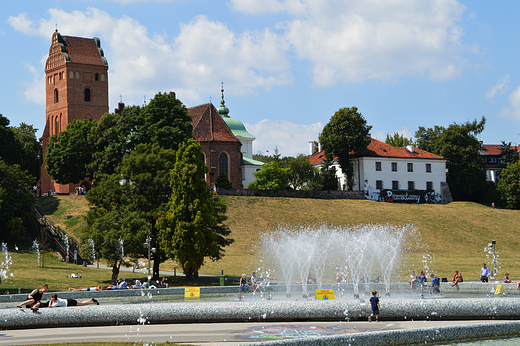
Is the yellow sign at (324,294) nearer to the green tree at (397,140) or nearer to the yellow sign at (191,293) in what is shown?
the yellow sign at (191,293)

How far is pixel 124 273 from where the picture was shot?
41.7 m

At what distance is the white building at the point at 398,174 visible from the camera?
83.1 m

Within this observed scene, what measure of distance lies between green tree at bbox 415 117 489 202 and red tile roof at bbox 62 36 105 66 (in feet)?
199

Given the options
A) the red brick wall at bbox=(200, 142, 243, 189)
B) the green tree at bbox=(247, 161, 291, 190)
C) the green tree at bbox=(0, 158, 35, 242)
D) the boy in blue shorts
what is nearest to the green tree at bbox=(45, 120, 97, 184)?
the red brick wall at bbox=(200, 142, 243, 189)

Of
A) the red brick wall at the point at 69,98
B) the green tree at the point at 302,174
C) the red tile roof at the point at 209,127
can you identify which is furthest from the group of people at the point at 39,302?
the red brick wall at the point at 69,98

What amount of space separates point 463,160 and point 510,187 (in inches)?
376

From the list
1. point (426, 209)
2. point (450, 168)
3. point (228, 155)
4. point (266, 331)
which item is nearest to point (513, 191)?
point (450, 168)

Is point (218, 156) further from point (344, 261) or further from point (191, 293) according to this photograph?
point (191, 293)

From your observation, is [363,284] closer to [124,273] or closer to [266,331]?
[266,331]

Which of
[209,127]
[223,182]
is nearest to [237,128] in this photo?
[209,127]

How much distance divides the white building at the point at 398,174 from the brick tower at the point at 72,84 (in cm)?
4566

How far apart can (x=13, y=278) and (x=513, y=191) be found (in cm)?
6818

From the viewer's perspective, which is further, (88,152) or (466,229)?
(88,152)

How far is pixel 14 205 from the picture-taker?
171 feet
